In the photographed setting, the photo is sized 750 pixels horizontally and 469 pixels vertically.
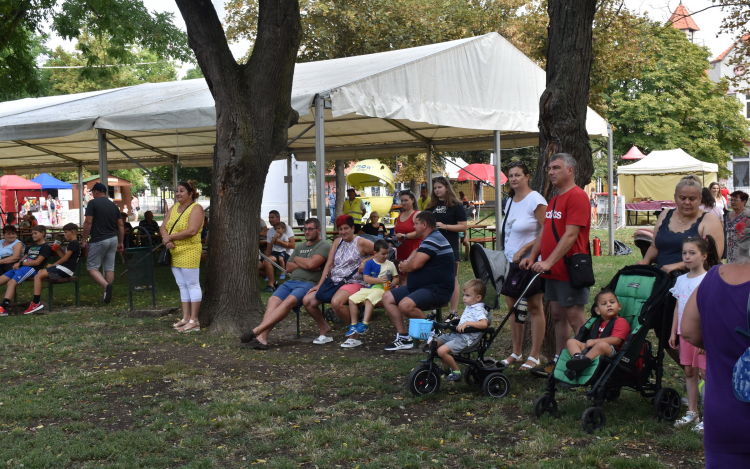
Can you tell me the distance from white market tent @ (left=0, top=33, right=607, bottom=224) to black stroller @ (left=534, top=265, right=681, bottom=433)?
191 inches

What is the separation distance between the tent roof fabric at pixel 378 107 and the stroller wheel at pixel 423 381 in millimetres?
4660

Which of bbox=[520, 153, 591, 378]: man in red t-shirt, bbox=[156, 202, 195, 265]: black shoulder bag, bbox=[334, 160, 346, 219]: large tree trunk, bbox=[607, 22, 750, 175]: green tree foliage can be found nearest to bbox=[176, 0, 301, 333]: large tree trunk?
bbox=[156, 202, 195, 265]: black shoulder bag

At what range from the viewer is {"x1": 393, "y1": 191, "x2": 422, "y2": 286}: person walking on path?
884 cm

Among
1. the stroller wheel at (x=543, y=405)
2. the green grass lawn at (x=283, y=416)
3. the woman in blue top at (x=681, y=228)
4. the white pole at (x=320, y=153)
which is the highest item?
the white pole at (x=320, y=153)

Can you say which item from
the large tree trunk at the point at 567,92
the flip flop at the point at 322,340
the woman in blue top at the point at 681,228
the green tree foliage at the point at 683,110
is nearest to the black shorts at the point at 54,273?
the flip flop at the point at 322,340

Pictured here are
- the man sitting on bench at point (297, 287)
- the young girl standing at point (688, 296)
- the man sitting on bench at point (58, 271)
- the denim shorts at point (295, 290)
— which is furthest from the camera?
the man sitting on bench at point (58, 271)

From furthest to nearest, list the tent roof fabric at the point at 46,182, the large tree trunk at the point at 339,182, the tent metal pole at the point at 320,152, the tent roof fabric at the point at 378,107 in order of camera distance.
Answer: the tent roof fabric at the point at 46,182, the large tree trunk at the point at 339,182, the tent roof fabric at the point at 378,107, the tent metal pole at the point at 320,152

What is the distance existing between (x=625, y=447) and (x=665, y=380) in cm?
171

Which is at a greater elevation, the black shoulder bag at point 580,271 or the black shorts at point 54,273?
the black shoulder bag at point 580,271

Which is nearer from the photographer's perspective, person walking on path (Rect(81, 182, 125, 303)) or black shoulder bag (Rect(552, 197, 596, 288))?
black shoulder bag (Rect(552, 197, 596, 288))

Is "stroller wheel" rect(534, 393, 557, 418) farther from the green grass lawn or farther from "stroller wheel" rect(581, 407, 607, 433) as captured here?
"stroller wheel" rect(581, 407, 607, 433)

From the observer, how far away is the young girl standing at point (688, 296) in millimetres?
4430

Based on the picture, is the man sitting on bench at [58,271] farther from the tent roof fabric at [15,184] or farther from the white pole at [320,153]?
the tent roof fabric at [15,184]

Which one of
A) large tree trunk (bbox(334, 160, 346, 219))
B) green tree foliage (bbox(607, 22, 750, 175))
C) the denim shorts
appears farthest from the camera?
green tree foliage (bbox(607, 22, 750, 175))
